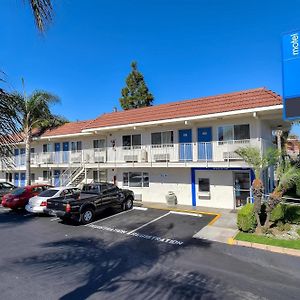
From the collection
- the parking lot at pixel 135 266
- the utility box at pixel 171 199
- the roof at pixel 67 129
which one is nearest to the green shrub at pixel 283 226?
the parking lot at pixel 135 266

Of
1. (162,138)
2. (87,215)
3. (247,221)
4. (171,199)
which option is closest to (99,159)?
(162,138)

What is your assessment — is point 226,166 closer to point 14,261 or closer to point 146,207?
point 146,207

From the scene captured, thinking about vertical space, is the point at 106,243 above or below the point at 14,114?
below

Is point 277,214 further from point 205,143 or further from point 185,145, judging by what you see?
point 185,145

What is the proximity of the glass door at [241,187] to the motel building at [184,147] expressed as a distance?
0.06 m

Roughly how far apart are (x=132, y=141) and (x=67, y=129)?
8629 millimetres

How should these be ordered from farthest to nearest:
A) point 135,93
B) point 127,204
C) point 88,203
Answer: point 135,93
point 127,204
point 88,203

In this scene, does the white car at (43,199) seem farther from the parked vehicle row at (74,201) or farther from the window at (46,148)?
the window at (46,148)

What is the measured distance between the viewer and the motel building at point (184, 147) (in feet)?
50.3

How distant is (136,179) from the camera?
66.1 feet

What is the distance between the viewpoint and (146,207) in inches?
680

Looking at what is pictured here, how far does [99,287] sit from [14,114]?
17.1 ft

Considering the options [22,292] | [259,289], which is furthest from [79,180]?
[259,289]

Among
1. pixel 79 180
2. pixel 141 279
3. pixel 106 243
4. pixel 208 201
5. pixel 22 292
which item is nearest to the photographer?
pixel 22 292
